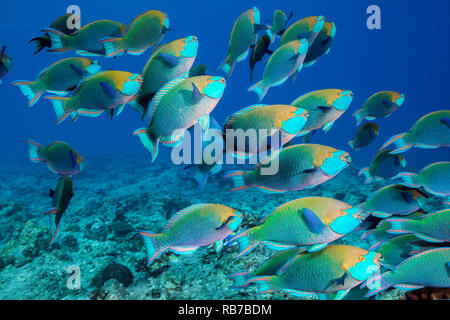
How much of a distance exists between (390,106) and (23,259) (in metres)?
6.21

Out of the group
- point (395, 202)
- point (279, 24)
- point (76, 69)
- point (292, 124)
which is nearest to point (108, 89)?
point (76, 69)

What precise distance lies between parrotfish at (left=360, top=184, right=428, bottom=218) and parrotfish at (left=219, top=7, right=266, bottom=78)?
1.93 meters

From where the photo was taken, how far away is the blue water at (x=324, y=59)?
4375 centimetres

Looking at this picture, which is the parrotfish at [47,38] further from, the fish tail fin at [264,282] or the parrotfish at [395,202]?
the parrotfish at [395,202]

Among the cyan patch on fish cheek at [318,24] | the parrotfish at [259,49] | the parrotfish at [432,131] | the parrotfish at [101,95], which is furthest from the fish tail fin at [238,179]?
the parrotfish at [432,131]

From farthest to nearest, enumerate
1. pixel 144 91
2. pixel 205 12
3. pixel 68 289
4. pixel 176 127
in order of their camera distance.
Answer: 1. pixel 205 12
2. pixel 68 289
3. pixel 144 91
4. pixel 176 127

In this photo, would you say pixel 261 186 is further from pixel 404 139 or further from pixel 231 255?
pixel 231 255

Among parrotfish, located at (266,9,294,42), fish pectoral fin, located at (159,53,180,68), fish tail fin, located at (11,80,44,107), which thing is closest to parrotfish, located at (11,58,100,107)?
fish tail fin, located at (11,80,44,107)

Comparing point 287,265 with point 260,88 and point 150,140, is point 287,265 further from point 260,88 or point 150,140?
point 260,88

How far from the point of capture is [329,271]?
1.64 meters

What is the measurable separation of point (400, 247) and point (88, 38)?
3.34m

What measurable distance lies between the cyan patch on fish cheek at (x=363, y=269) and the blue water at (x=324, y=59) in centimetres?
1310
